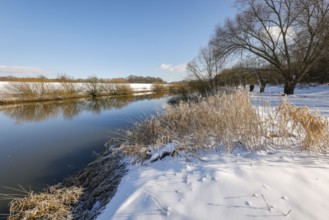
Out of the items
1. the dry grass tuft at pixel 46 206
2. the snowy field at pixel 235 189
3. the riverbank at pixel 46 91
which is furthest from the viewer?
the riverbank at pixel 46 91

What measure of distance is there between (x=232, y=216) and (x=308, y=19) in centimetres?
1402

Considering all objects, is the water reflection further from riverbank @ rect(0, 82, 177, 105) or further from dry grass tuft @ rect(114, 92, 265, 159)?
dry grass tuft @ rect(114, 92, 265, 159)

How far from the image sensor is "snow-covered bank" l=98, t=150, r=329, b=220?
5.35 ft

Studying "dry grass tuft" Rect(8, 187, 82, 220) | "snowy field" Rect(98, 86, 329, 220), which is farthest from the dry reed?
"dry grass tuft" Rect(8, 187, 82, 220)

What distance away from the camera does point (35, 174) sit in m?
4.32

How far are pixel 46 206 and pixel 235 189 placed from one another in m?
2.65

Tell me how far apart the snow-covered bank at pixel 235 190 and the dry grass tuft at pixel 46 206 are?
1006 millimetres

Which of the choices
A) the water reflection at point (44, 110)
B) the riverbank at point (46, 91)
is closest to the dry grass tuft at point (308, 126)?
the water reflection at point (44, 110)

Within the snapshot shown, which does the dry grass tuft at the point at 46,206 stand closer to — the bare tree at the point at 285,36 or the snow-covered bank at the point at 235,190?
the snow-covered bank at the point at 235,190

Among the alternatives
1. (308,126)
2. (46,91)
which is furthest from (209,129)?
(46,91)

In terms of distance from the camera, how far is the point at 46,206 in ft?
8.97

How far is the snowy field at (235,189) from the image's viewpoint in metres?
1.63

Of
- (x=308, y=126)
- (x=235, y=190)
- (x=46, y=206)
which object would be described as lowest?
(x=46, y=206)

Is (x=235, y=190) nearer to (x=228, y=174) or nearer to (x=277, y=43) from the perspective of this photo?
(x=228, y=174)
